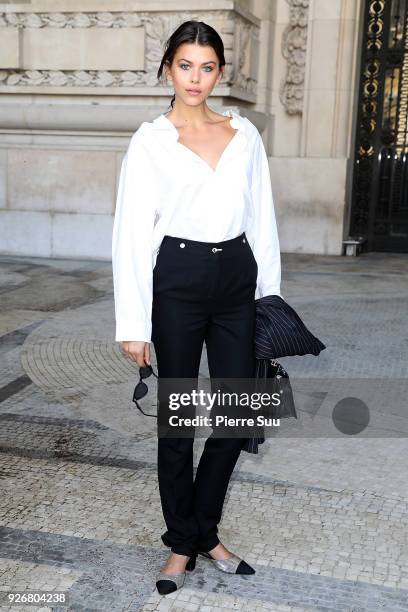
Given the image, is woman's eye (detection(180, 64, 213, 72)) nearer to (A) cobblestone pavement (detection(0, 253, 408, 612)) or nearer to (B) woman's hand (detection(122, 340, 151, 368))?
(B) woman's hand (detection(122, 340, 151, 368))

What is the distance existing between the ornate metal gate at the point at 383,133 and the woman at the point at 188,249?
8.63 metres

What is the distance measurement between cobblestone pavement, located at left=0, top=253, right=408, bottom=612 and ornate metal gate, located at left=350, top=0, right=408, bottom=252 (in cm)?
537

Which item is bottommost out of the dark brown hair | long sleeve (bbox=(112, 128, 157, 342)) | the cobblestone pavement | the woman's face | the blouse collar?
the cobblestone pavement

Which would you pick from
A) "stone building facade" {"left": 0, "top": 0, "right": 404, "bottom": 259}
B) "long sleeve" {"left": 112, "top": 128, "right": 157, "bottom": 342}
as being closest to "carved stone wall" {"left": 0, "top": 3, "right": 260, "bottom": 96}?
"stone building facade" {"left": 0, "top": 0, "right": 404, "bottom": 259}

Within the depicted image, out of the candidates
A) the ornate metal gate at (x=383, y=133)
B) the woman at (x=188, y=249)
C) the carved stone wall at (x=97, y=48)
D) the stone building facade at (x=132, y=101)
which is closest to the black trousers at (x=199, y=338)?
the woman at (x=188, y=249)

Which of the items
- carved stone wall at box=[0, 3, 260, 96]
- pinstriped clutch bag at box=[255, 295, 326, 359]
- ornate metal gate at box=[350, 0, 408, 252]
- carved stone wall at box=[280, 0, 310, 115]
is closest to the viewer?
pinstriped clutch bag at box=[255, 295, 326, 359]

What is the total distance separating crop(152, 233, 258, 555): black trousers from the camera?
2539 mm

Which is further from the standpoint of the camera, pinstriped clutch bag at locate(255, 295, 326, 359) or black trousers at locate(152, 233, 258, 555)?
pinstriped clutch bag at locate(255, 295, 326, 359)

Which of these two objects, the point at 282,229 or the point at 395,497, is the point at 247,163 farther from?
the point at 282,229

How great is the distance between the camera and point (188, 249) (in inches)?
99.7

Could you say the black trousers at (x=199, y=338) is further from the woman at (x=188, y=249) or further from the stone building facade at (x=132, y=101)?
the stone building facade at (x=132, y=101)

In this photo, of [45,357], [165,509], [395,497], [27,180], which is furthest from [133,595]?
[27,180]

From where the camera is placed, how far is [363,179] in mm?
11109

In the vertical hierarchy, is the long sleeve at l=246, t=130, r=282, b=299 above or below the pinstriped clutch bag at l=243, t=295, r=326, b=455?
above
